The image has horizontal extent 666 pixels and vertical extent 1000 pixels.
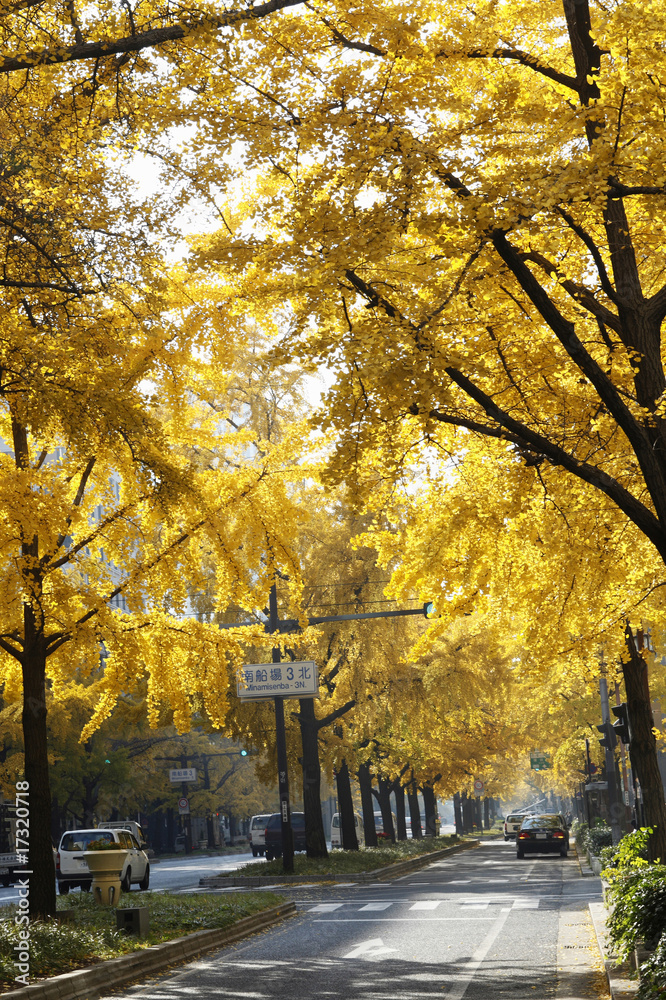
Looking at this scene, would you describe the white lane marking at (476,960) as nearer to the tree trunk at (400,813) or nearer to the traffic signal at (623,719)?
the traffic signal at (623,719)

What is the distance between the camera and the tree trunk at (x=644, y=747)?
14438mm

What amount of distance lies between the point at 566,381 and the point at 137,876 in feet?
61.1

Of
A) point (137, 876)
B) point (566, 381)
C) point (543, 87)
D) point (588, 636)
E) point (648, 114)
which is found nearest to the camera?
point (648, 114)

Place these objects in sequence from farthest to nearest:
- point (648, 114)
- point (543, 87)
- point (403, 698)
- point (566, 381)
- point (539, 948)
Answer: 1. point (403, 698)
2. point (539, 948)
3. point (566, 381)
4. point (543, 87)
5. point (648, 114)

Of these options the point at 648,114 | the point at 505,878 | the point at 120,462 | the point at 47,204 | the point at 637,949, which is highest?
the point at 47,204

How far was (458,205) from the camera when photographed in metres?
8.16

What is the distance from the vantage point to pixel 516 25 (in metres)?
9.78

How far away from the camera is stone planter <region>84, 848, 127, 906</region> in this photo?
1369 cm

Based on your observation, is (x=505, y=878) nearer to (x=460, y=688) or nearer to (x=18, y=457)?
(x=460, y=688)

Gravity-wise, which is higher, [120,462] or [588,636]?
[120,462]

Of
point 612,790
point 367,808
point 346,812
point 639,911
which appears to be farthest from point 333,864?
point 639,911

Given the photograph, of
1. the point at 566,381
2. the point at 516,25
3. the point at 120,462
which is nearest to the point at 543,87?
the point at 516,25

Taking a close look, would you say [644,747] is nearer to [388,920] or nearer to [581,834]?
[388,920]

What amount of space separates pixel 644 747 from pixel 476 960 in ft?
17.5
